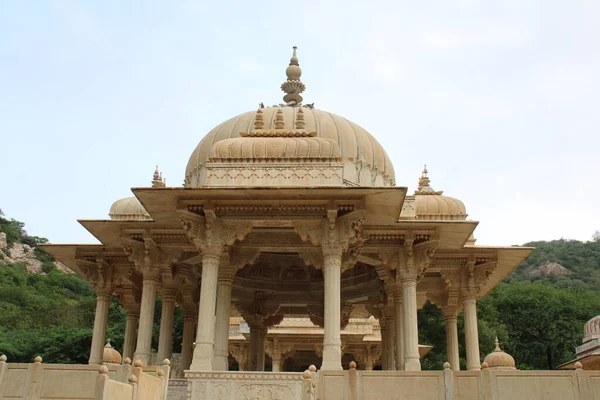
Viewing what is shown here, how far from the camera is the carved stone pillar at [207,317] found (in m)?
14.8

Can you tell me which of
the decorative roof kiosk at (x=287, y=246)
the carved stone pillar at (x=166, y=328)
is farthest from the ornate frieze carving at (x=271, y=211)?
the carved stone pillar at (x=166, y=328)

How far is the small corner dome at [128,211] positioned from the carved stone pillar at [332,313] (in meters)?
7.66

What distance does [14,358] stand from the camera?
43.0 m

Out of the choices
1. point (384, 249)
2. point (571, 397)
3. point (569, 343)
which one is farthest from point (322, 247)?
point (569, 343)

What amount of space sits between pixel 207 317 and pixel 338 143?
8.88 m

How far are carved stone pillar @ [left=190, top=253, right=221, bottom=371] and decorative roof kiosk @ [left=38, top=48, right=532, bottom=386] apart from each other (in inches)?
1.1

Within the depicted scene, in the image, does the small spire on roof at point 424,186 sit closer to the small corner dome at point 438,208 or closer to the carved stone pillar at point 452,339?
the small corner dome at point 438,208

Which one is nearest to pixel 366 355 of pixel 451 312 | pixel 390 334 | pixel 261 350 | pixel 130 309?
pixel 261 350

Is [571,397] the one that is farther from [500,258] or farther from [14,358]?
[14,358]

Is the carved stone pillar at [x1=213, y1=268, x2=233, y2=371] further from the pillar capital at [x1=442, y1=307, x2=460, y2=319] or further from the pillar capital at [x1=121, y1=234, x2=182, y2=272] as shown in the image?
the pillar capital at [x1=442, y1=307, x2=460, y2=319]

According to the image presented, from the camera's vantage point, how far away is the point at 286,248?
1775cm

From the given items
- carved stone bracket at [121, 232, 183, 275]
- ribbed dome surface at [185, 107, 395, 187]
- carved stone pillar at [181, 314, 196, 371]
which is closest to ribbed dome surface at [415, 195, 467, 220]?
ribbed dome surface at [185, 107, 395, 187]

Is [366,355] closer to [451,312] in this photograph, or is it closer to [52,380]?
[451,312]

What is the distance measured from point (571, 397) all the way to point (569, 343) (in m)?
39.3
